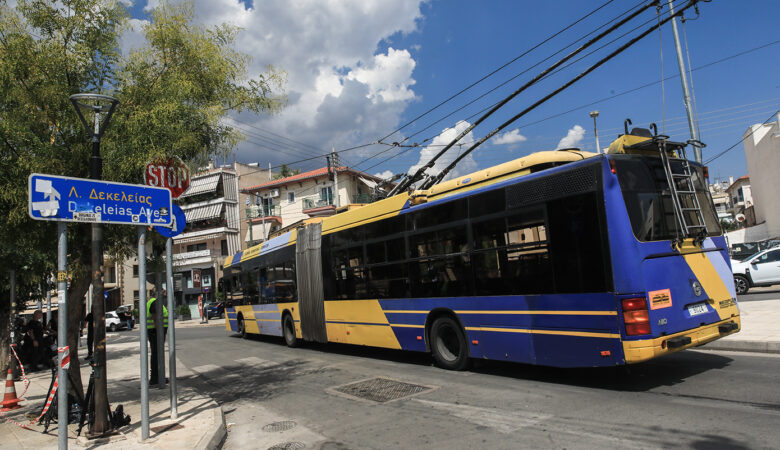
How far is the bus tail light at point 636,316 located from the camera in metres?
5.99

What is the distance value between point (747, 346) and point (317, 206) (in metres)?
39.7

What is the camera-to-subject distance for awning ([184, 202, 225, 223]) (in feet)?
165

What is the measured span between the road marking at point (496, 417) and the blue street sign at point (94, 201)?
4.39 meters

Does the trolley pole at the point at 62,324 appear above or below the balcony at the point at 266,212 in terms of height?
below

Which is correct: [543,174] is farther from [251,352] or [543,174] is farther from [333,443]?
[251,352]

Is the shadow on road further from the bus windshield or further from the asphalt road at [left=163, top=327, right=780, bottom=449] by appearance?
the bus windshield

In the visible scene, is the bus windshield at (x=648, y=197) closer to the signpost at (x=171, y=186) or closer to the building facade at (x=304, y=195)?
the signpost at (x=171, y=186)

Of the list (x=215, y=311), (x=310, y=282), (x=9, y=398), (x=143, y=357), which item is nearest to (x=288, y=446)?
(x=143, y=357)

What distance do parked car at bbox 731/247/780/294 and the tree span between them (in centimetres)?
1918

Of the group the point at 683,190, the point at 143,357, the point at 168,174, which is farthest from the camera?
the point at 683,190

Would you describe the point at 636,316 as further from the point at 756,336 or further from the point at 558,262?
the point at 756,336

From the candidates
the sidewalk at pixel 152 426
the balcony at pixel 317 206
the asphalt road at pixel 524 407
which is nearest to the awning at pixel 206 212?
the balcony at pixel 317 206

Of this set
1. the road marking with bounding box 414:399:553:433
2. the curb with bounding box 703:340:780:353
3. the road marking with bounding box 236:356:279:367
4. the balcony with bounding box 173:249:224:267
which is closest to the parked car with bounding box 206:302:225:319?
the balcony with bounding box 173:249:224:267

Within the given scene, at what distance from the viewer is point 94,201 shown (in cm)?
525
